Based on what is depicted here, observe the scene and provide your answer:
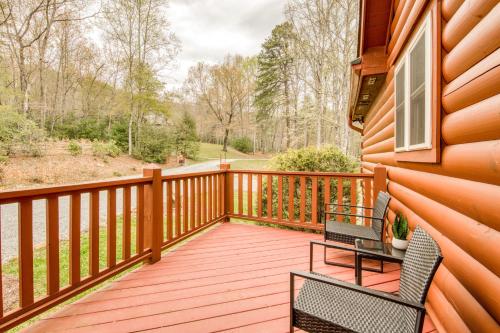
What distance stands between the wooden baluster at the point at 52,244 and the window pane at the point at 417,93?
286cm

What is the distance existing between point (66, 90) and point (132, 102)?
4950mm

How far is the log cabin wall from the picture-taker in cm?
107

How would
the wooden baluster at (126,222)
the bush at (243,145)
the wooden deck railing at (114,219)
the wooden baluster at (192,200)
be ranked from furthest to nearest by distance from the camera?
the bush at (243,145) → the wooden baluster at (192,200) → the wooden baluster at (126,222) → the wooden deck railing at (114,219)

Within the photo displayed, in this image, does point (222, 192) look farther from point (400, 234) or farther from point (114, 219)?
point (400, 234)

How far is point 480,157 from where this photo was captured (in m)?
1.16

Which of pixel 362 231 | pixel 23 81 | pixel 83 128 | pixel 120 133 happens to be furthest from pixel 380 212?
pixel 83 128

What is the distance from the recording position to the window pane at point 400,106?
106 inches

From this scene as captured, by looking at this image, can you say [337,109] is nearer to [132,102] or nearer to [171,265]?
[171,265]

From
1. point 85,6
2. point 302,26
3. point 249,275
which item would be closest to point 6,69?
point 85,6

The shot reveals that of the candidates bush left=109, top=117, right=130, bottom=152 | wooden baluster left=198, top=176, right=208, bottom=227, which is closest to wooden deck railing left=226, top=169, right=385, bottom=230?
wooden baluster left=198, top=176, right=208, bottom=227

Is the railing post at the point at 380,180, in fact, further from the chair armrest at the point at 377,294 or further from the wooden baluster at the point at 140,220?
the wooden baluster at the point at 140,220

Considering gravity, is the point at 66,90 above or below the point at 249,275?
above

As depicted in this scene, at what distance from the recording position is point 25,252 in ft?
5.61

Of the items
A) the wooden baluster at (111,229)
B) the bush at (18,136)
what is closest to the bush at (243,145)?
the bush at (18,136)
